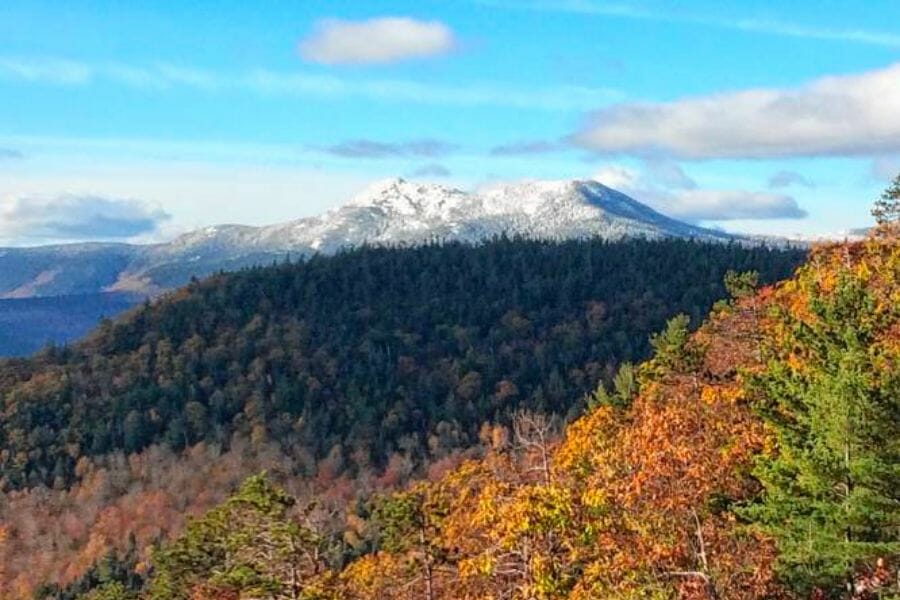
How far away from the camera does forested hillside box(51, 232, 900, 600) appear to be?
84.1ft

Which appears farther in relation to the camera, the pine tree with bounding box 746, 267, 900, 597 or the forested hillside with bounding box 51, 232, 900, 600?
the pine tree with bounding box 746, 267, 900, 597

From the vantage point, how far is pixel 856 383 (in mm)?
32594

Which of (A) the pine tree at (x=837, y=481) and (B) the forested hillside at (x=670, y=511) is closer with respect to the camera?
(B) the forested hillside at (x=670, y=511)

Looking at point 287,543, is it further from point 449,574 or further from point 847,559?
point 847,559

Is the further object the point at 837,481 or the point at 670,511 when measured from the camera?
the point at 837,481

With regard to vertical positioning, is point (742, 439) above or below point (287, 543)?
above

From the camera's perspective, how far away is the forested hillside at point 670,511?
25.6m

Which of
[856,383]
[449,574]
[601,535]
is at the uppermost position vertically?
[856,383]

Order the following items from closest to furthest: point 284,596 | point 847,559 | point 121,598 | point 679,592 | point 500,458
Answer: point 679,592 < point 847,559 < point 500,458 < point 284,596 < point 121,598

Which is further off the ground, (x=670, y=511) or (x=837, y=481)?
(x=670, y=511)

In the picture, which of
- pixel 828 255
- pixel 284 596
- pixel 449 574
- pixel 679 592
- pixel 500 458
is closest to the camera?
pixel 679 592

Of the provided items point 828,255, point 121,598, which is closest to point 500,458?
point 121,598

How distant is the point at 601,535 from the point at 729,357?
41.4 m

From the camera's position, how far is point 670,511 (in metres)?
27.6
